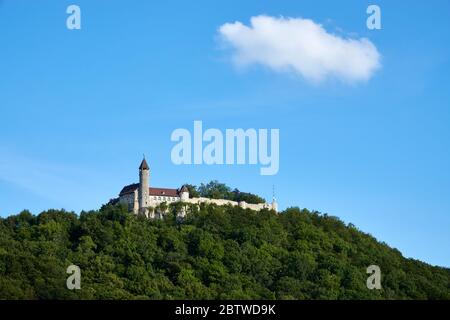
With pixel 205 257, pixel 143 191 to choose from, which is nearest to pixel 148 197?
pixel 143 191

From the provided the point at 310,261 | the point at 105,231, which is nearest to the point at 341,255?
the point at 310,261

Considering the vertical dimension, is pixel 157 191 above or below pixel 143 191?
above

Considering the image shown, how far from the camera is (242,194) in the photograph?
102 meters

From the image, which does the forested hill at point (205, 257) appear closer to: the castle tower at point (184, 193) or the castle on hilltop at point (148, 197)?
the castle on hilltop at point (148, 197)

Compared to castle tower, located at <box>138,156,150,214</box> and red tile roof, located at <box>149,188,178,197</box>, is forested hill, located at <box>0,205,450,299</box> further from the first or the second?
red tile roof, located at <box>149,188,178,197</box>

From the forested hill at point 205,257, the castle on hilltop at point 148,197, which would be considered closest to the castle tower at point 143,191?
the castle on hilltop at point 148,197

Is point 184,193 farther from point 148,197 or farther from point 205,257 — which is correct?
point 205,257

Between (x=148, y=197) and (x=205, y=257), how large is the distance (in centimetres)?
761

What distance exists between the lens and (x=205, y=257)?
9100 centimetres

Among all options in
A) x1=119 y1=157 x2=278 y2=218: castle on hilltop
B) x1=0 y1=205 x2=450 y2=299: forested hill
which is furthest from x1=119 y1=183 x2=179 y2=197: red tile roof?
x1=0 y1=205 x2=450 y2=299: forested hill

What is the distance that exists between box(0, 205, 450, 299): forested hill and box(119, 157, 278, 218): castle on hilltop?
84 centimetres

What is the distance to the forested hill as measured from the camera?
8275cm

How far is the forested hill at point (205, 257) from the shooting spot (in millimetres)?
82750

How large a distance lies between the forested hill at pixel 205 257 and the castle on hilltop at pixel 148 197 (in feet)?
2.75
